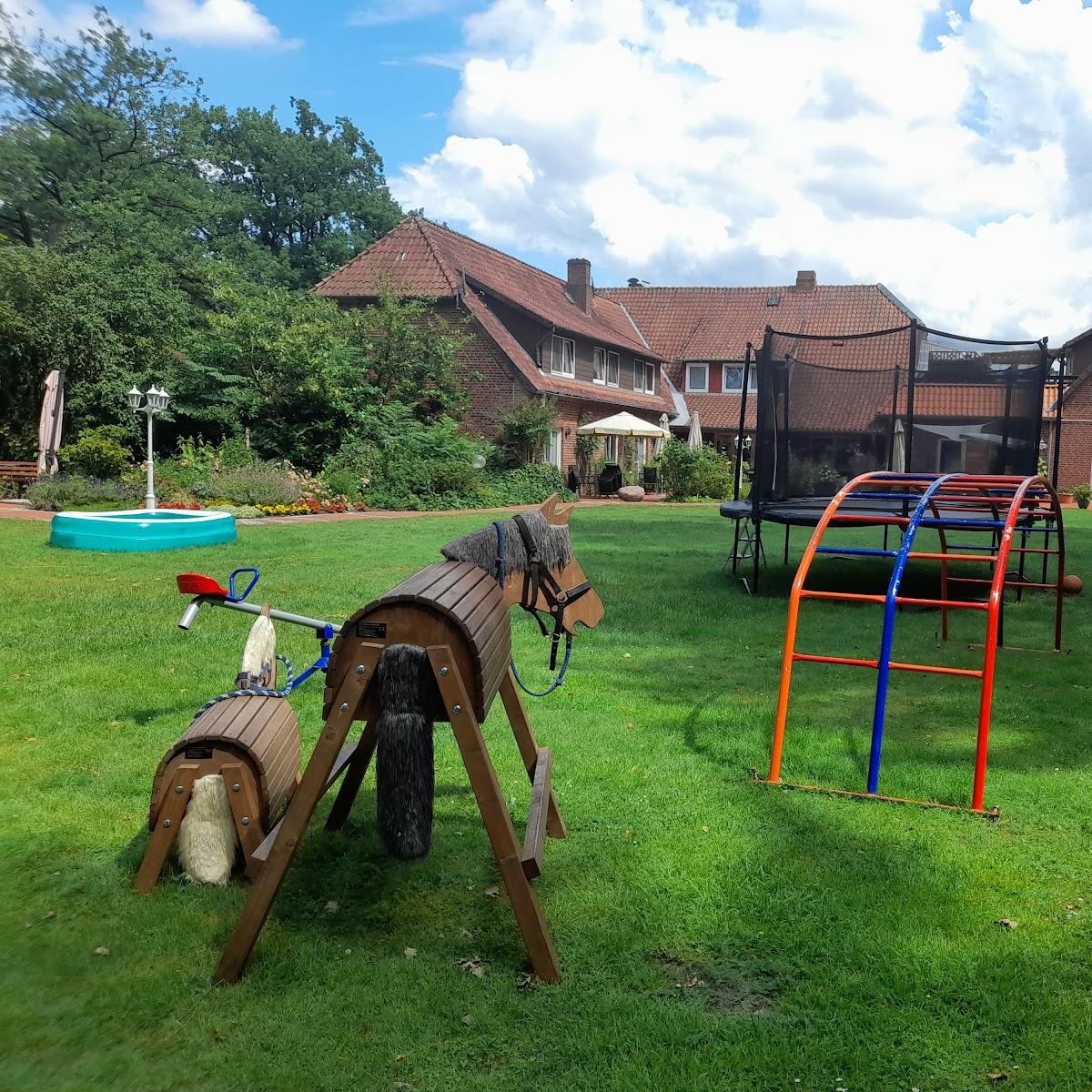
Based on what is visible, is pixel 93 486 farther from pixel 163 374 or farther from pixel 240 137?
pixel 240 137

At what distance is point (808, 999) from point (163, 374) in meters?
24.8

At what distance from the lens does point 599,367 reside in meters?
35.4

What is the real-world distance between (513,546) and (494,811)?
1.01 meters

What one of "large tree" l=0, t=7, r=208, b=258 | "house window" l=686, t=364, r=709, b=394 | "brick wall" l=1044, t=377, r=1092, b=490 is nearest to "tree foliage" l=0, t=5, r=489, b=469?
"large tree" l=0, t=7, r=208, b=258

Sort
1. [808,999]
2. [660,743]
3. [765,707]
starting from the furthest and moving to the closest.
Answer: [765,707] < [660,743] < [808,999]

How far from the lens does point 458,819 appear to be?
443 centimetres

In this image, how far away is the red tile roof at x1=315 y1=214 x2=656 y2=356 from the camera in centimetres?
2998


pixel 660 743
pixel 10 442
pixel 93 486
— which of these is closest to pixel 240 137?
pixel 10 442

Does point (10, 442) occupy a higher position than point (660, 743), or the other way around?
point (10, 442)

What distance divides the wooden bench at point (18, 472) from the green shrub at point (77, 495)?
2.37 meters

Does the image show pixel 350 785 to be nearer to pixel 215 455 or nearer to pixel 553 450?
pixel 215 455

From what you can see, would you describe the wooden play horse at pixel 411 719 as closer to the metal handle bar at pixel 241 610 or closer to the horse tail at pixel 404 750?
the horse tail at pixel 404 750

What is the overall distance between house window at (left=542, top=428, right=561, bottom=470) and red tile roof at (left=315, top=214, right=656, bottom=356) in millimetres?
3433

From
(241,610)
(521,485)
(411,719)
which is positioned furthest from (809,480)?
(521,485)
